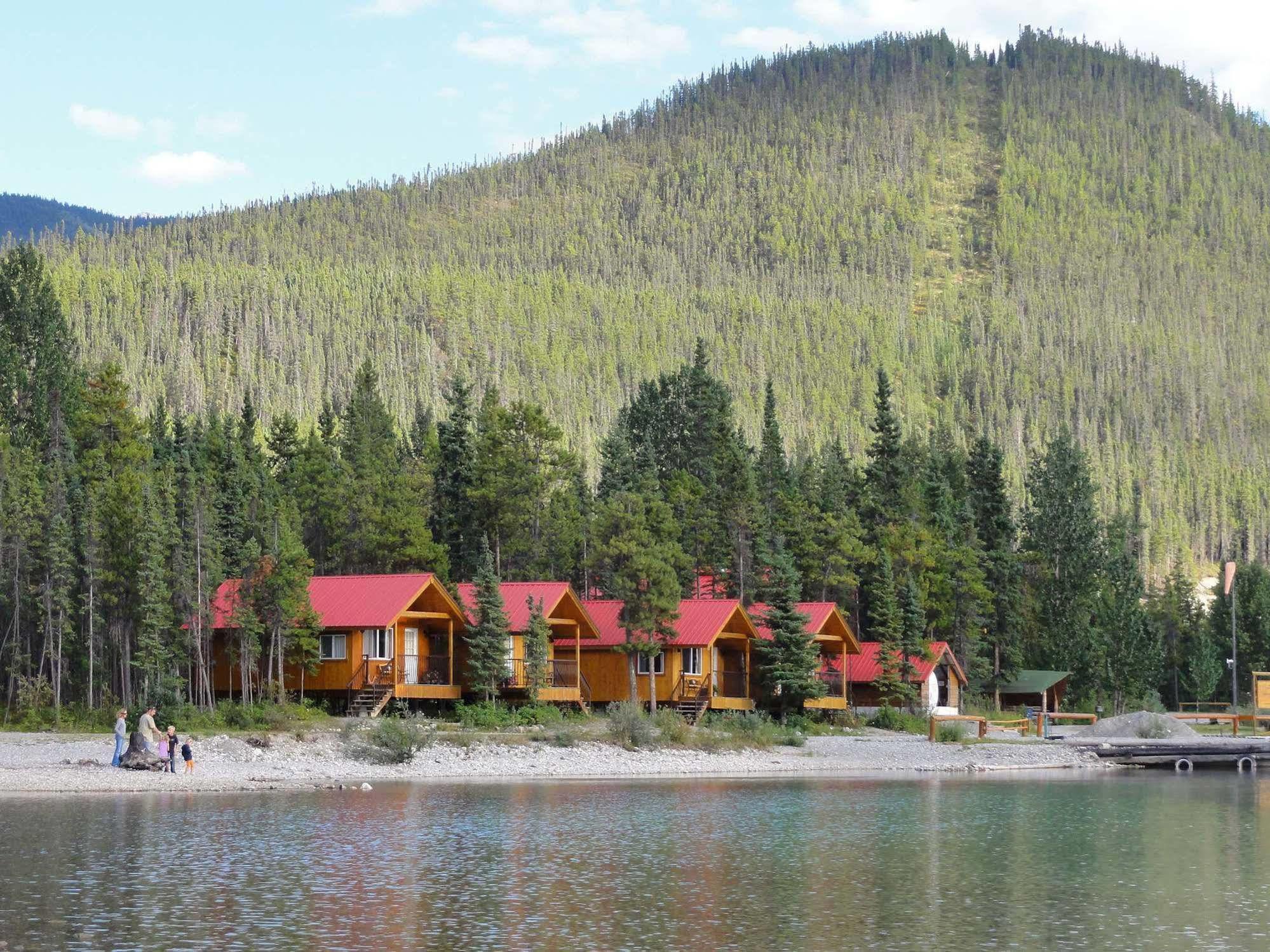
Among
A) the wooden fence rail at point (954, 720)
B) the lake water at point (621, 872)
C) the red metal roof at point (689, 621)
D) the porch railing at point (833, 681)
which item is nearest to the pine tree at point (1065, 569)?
the wooden fence rail at point (954, 720)

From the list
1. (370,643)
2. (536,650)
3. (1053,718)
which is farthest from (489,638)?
(1053,718)

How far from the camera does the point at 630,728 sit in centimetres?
5100

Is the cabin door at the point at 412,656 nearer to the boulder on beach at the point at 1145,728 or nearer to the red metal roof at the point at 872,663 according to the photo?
the red metal roof at the point at 872,663

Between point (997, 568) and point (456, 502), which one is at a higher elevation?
point (456, 502)

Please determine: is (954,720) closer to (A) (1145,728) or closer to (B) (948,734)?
(B) (948,734)

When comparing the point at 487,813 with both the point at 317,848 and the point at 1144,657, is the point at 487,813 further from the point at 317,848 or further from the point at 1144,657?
the point at 1144,657

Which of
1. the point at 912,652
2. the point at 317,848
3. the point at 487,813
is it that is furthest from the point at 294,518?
the point at 317,848

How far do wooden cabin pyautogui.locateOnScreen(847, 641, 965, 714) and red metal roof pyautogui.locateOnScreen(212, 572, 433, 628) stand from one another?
2108cm

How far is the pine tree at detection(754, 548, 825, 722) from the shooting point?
59.2 metres

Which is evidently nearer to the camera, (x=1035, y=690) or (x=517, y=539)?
(x=517, y=539)

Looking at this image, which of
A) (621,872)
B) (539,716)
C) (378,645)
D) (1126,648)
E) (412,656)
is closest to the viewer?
(621,872)

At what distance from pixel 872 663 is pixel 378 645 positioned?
931 inches

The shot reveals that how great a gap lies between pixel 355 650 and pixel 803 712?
18.0 metres

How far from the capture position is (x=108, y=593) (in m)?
52.4
